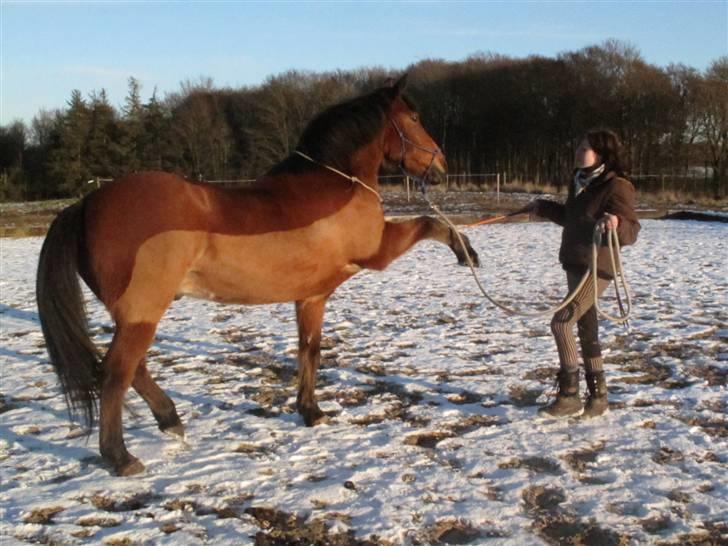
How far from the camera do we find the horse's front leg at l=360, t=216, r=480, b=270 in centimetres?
459

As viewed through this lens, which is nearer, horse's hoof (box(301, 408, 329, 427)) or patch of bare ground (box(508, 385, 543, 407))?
horse's hoof (box(301, 408, 329, 427))

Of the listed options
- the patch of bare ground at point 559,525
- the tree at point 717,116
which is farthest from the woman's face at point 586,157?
the tree at point 717,116

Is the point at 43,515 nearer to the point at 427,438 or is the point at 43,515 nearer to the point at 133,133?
the point at 427,438

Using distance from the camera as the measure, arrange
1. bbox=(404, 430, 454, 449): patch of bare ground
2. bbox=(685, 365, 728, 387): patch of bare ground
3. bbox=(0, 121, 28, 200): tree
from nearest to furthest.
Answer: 1. bbox=(404, 430, 454, 449): patch of bare ground
2. bbox=(685, 365, 728, 387): patch of bare ground
3. bbox=(0, 121, 28, 200): tree

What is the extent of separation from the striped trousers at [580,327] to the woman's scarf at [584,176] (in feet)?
1.95

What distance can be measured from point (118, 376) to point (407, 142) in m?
2.46

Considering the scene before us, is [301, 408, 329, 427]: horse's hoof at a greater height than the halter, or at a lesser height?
lesser

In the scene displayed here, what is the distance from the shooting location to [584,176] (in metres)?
4.65

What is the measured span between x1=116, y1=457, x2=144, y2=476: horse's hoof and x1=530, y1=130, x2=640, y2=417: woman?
8.43 feet

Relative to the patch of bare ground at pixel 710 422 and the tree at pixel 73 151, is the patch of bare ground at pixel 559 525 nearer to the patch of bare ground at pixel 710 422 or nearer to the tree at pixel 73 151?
the patch of bare ground at pixel 710 422

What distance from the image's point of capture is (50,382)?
560 cm

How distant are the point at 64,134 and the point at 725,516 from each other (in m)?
43.8

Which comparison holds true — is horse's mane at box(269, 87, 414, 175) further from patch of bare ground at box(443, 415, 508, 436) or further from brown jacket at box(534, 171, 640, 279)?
patch of bare ground at box(443, 415, 508, 436)

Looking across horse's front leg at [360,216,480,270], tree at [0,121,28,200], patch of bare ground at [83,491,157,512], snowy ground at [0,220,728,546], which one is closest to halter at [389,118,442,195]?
horse's front leg at [360,216,480,270]
